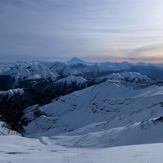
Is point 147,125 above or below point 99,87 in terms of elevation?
above

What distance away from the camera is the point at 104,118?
12250cm

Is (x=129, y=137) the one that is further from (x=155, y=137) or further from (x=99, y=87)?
(x=99, y=87)

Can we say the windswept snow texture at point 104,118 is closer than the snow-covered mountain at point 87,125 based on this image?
No

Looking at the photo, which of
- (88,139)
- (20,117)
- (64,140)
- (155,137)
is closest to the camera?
(155,137)

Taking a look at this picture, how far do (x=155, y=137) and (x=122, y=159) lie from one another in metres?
31.5

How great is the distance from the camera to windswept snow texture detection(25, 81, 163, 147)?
55294 millimetres

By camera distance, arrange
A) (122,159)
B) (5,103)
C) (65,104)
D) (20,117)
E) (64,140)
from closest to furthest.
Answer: (122,159), (64,140), (20,117), (65,104), (5,103)

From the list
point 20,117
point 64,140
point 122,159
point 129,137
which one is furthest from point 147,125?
point 20,117

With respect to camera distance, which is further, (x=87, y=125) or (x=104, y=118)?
(x=104, y=118)

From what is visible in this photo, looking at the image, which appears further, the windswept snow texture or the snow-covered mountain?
the windswept snow texture

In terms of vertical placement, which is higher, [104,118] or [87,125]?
[87,125]

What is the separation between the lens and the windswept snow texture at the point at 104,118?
181 ft

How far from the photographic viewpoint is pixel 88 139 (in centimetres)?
5672

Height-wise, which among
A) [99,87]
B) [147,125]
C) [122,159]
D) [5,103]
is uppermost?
[122,159]
